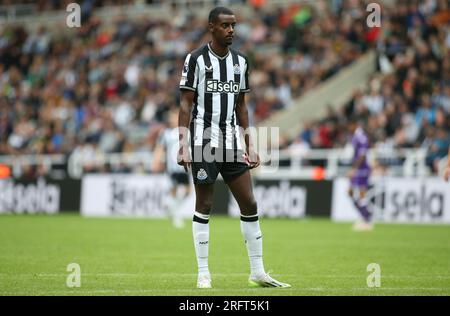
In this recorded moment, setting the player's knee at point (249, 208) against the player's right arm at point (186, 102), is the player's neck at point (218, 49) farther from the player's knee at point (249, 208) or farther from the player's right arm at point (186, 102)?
the player's knee at point (249, 208)

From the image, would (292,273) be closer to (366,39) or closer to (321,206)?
(321,206)

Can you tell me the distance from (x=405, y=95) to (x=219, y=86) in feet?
52.3

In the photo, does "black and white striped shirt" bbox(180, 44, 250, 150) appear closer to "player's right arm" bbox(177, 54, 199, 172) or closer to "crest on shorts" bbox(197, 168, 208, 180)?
"player's right arm" bbox(177, 54, 199, 172)

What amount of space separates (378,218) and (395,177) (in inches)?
50.8

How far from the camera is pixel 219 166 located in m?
9.55

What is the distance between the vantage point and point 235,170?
955 centimetres

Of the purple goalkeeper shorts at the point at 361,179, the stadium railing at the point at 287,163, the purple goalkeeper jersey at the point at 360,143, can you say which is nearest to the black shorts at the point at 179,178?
the stadium railing at the point at 287,163

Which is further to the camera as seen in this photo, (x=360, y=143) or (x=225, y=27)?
(x=360, y=143)

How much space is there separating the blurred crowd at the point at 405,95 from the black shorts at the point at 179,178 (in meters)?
4.40

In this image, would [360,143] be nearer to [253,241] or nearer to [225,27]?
[253,241]

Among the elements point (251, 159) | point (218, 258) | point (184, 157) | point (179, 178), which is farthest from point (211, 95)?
point (179, 178)

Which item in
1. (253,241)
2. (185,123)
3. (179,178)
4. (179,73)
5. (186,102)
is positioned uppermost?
(179,73)
